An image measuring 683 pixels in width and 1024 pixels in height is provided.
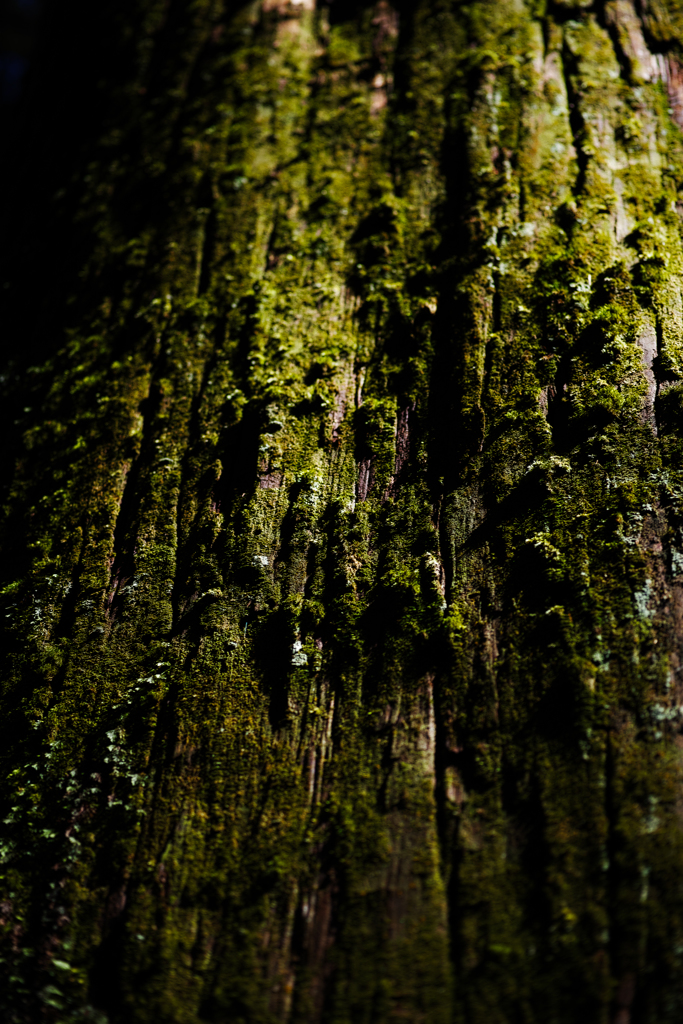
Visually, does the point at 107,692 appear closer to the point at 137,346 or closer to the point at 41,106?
the point at 137,346

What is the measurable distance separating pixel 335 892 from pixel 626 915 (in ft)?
2.03

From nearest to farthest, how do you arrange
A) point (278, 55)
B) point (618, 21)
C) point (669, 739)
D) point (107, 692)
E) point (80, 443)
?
point (669, 739)
point (107, 692)
point (80, 443)
point (618, 21)
point (278, 55)

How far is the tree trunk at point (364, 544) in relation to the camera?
1389mm

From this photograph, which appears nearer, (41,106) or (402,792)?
(402,792)

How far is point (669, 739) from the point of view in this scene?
143 cm

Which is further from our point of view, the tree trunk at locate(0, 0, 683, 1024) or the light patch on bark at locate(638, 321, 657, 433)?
the light patch on bark at locate(638, 321, 657, 433)

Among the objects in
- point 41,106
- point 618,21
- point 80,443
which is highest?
point 41,106

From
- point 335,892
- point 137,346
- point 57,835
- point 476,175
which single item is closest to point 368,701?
point 335,892

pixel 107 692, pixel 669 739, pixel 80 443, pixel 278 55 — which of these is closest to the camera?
pixel 669 739

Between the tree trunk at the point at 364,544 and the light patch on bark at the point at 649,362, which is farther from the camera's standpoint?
the light patch on bark at the point at 649,362

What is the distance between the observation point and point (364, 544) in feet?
6.03

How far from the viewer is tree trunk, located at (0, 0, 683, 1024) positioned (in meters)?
1.39

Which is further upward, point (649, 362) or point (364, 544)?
point (649, 362)

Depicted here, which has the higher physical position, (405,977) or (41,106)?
(41,106)
